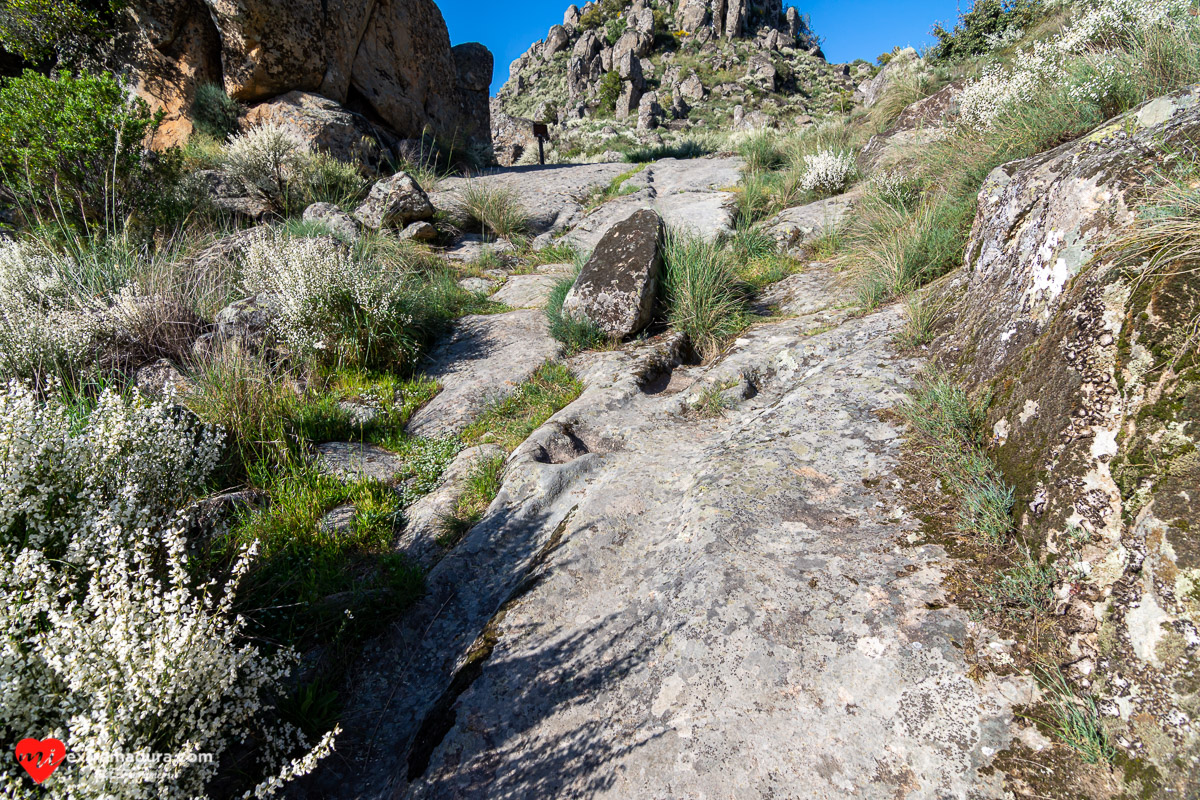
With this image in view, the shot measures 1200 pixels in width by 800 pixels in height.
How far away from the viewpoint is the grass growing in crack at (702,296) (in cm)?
511

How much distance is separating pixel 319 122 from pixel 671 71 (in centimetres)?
4481

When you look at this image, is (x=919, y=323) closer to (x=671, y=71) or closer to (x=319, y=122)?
(x=319, y=122)

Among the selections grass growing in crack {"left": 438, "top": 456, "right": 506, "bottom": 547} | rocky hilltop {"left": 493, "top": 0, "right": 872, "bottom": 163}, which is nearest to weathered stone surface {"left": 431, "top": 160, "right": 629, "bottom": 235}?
grass growing in crack {"left": 438, "top": 456, "right": 506, "bottom": 547}

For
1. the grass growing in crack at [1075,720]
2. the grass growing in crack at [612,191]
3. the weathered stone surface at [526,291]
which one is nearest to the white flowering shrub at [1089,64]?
the grass growing in crack at [1075,720]

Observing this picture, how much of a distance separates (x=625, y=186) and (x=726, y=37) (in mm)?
50234

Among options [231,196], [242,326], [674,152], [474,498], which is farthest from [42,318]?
[674,152]

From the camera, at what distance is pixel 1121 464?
181cm

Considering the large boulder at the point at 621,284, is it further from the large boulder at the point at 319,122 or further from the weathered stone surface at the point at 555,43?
the weathered stone surface at the point at 555,43

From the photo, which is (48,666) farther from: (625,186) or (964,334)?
(625,186)

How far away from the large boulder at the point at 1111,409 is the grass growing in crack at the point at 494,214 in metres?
7.67

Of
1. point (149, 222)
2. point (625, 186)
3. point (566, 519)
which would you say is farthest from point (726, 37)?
point (566, 519)

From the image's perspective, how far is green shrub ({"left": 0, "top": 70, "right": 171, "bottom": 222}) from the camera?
6.22 m

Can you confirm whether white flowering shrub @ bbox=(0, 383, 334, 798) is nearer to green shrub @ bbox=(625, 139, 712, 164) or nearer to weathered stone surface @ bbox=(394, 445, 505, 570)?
weathered stone surface @ bbox=(394, 445, 505, 570)

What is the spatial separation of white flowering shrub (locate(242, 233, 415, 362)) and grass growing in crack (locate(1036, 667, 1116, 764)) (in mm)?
5039
